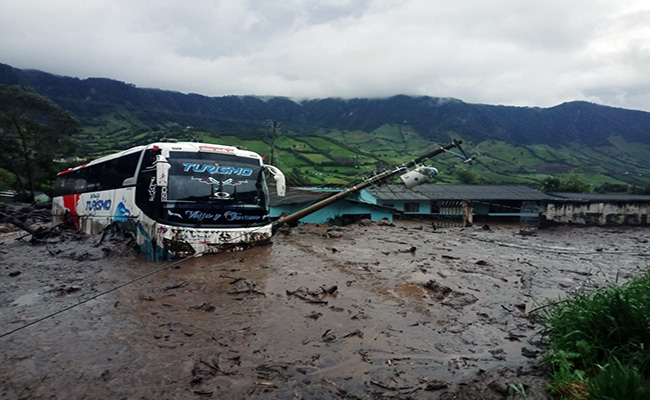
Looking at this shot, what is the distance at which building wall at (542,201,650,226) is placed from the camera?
27.6 metres

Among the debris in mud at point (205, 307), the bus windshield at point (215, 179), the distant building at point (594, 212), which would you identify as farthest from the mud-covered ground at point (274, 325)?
the distant building at point (594, 212)

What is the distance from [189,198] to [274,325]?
4880mm

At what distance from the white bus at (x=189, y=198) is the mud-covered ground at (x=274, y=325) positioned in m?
0.57

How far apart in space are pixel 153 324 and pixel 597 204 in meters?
32.9

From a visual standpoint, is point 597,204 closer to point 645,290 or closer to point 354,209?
point 354,209

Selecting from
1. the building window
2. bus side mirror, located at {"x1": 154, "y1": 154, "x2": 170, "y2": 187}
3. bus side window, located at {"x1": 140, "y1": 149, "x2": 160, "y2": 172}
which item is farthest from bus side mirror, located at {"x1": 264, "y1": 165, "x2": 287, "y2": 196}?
the building window

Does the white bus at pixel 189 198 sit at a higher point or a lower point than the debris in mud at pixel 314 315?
higher

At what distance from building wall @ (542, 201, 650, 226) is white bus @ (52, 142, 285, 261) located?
2561 centimetres

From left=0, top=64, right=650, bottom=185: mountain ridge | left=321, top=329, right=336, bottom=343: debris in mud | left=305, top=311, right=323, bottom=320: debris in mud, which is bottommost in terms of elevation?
left=305, top=311, right=323, bottom=320: debris in mud

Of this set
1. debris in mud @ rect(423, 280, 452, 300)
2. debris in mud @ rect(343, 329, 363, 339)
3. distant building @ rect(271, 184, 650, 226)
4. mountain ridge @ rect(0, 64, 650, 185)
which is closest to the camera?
debris in mud @ rect(343, 329, 363, 339)

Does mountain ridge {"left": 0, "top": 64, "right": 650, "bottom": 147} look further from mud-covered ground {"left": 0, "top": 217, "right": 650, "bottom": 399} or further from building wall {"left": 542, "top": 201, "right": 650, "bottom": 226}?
mud-covered ground {"left": 0, "top": 217, "right": 650, "bottom": 399}

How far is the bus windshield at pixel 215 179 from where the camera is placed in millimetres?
9367

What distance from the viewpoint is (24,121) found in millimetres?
30984

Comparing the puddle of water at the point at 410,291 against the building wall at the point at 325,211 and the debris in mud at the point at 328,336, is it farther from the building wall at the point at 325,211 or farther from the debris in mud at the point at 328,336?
the building wall at the point at 325,211
